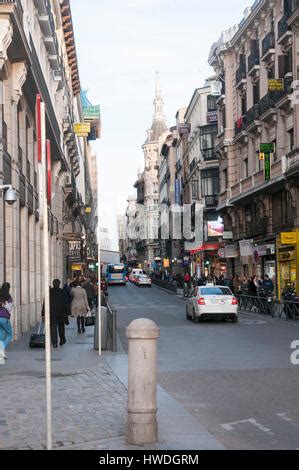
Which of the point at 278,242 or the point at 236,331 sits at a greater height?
the point at 278,242

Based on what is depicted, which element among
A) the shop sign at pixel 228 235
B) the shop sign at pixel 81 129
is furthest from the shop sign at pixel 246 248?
the shop sign at pixel 81 129

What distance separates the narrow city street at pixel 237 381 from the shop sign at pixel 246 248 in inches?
874

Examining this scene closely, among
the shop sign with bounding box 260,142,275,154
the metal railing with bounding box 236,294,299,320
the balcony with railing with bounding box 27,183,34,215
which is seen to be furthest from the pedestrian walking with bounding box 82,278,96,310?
the shop sign with bounding box 260,142,275,154

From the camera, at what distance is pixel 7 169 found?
71.7ft

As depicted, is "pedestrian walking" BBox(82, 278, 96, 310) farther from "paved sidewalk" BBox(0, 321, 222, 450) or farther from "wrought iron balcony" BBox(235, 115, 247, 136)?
"wrought iron balcony" BBox(235, 115, 247, 136)

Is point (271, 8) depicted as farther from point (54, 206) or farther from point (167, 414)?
point (167, 414)

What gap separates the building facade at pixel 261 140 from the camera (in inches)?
1537

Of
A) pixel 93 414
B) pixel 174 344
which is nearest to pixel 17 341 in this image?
pixel 174 344

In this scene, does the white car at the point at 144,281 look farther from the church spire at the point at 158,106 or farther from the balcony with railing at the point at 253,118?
the church spire at the point at 158,106

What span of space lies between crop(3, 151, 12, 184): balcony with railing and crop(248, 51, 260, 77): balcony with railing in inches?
1051

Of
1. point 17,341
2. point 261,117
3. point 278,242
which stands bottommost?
point 17,341

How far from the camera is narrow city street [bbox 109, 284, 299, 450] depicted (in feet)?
29.1
